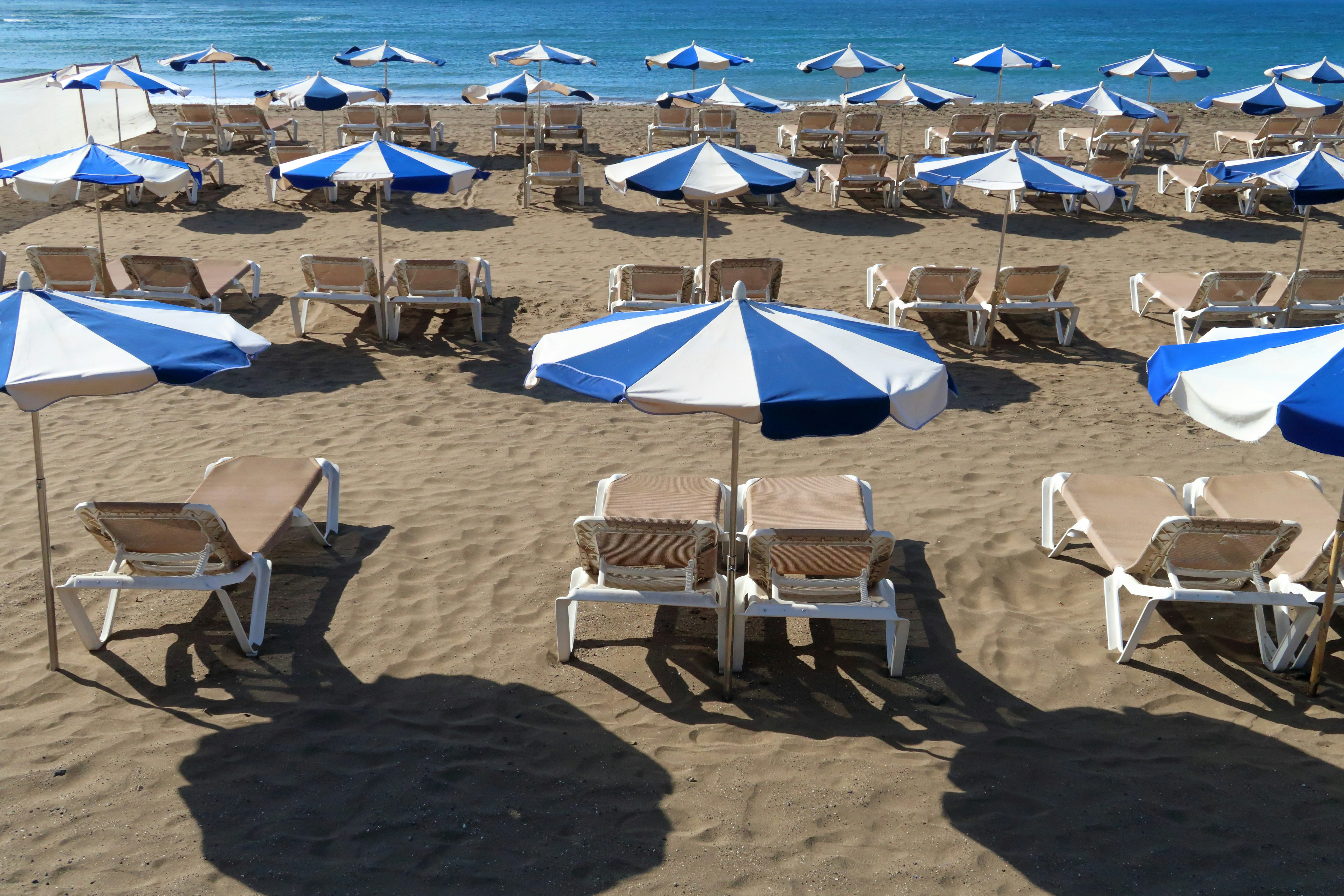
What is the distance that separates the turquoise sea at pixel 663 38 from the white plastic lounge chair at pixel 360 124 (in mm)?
17200

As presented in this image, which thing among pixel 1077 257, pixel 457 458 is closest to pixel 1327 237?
pixel 1077 257

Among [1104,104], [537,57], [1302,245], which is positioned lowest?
[1302,245]

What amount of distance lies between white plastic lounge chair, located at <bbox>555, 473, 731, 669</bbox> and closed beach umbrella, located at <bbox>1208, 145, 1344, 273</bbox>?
21.5 feet

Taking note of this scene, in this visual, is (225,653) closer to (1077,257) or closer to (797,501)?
(797,501)

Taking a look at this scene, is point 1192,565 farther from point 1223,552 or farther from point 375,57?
point 375,57

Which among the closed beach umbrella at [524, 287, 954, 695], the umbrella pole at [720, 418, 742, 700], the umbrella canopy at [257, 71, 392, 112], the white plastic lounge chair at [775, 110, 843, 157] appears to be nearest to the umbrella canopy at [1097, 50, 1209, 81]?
the white plastic lounge chair at [775, 110, 843, 157]

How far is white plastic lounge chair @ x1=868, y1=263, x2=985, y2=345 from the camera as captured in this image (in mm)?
9406

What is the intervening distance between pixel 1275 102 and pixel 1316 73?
4.67 meters

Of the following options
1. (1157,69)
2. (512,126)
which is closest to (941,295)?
(512,126)

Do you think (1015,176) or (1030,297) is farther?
(1030,297)

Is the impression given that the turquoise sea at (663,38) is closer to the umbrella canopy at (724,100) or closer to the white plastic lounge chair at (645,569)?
the umbrella canopy at (724,100)

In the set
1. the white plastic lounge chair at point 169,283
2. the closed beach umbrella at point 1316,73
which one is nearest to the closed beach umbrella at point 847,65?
the closed beach umbrella at point 1316,73

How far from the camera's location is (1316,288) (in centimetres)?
955

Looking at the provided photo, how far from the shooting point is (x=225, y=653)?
4.88 m
